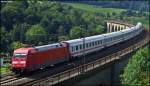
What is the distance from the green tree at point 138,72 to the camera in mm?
57112

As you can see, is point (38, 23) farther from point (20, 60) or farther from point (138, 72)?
point (20, 60)

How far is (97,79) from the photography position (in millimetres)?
55375

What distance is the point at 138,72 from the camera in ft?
197

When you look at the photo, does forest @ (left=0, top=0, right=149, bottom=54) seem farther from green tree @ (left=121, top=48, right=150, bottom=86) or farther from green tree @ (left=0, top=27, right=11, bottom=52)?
green tree @ (left=121, top=48, right=150, bottom=86)

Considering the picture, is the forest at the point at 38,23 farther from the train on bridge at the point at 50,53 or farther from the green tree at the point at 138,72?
the green tree at the point at 138,72

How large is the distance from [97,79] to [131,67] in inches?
316

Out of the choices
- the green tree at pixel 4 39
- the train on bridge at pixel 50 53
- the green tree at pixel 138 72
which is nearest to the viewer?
the train on bridge at pixel 50 53

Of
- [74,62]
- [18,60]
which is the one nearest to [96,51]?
[74,62]

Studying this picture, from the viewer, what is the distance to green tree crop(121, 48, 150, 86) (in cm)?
5711

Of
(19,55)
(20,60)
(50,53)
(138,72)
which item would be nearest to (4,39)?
(138,72)

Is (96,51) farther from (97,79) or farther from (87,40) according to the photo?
(97,79)

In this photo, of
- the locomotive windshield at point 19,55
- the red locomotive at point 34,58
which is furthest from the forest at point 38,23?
the locomotive windshield at point 19,55

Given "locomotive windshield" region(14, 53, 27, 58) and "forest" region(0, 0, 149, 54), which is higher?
"locomotive windshield" region(14, 53, 27, 58)

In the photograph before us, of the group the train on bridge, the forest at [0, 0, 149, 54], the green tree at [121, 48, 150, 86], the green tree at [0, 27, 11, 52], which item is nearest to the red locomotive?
the train on bridge
